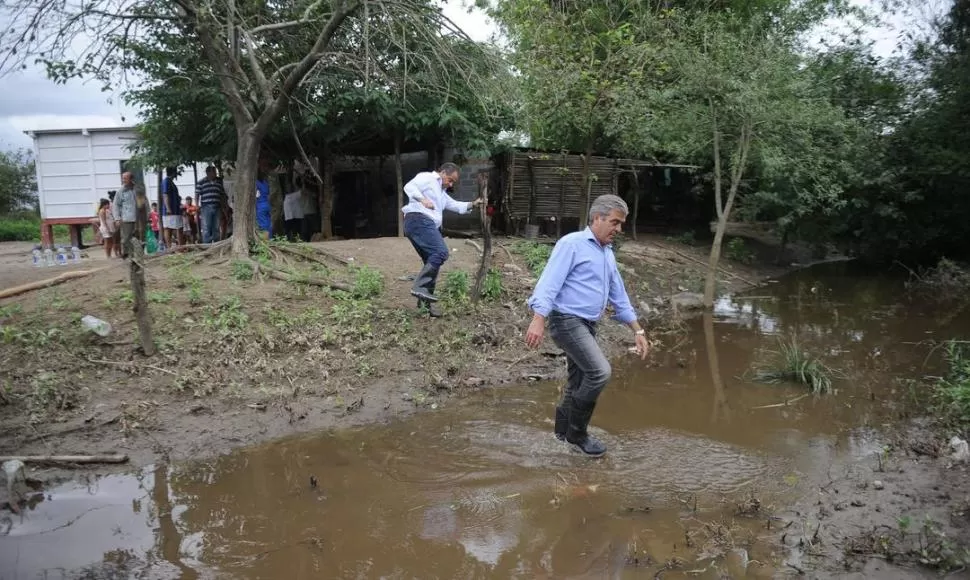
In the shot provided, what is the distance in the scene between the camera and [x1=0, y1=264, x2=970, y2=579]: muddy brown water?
11.6ft

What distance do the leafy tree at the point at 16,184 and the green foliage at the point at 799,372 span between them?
36034 mm

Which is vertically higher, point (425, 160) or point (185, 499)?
point (425, 160)

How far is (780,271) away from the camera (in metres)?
16.5

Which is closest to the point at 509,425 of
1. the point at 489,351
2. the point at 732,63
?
the point at 489,351

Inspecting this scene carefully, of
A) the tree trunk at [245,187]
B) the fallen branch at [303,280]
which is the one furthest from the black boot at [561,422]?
the tree trunk at [245,187]

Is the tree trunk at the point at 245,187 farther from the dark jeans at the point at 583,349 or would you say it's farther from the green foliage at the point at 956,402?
the green foliage at the point at 956,402

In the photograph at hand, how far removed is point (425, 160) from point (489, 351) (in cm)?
1014

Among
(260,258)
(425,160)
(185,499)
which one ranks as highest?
(425,160)

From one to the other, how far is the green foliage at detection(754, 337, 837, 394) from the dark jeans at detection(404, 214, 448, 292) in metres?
3.69

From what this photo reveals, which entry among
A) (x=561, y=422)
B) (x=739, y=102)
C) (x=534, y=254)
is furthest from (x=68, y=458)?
(x=739, y=102)

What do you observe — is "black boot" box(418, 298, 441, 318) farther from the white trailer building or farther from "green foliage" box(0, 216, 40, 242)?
"green foliage" box(0, 216, 40, 242)

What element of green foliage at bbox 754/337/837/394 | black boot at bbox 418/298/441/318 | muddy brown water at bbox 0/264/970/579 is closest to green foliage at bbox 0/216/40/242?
black boot at bbox 418/298/441/318

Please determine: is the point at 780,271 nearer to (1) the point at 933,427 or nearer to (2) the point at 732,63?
(2) the point at 732,63

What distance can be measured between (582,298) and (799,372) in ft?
11.4
